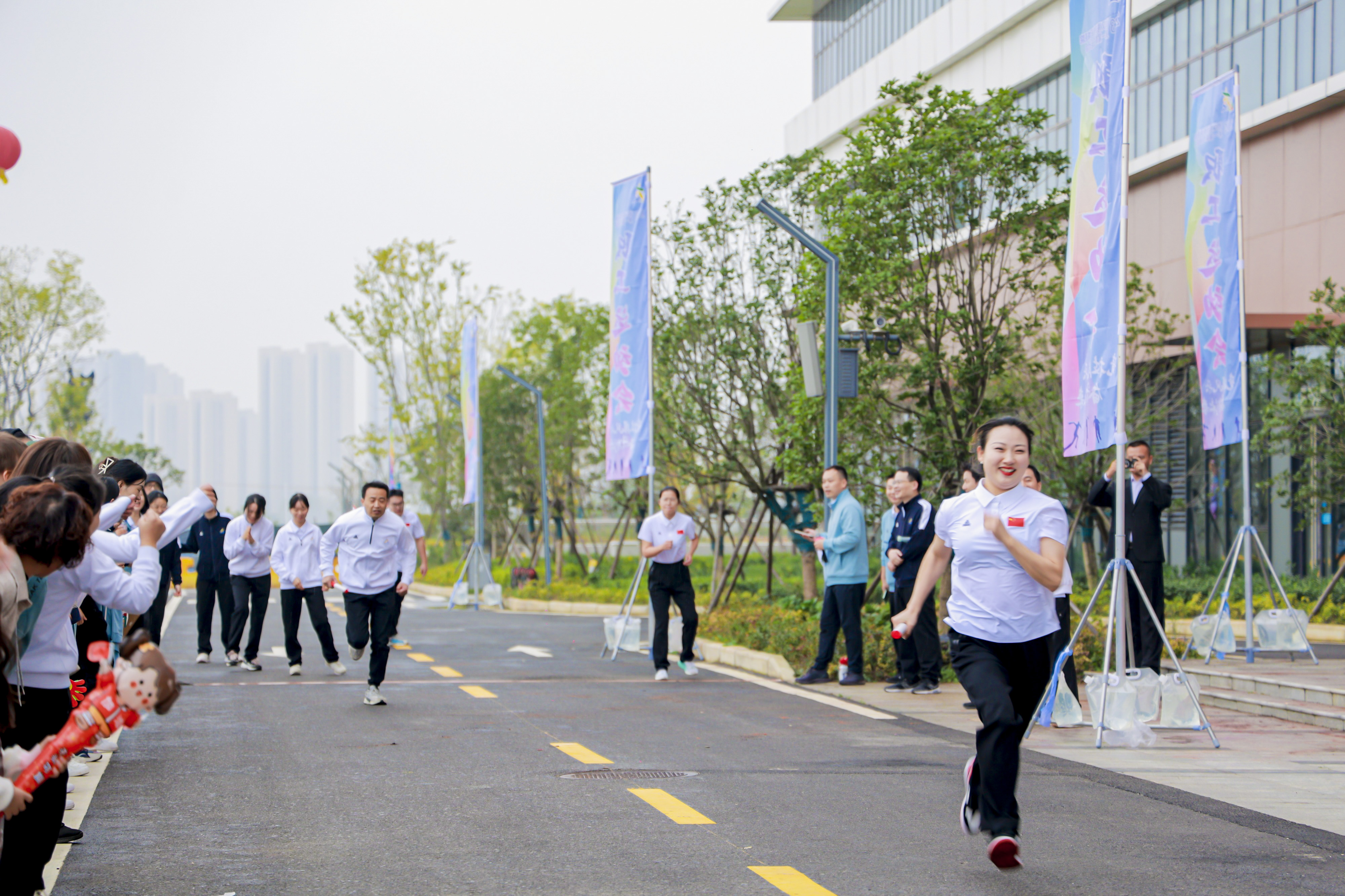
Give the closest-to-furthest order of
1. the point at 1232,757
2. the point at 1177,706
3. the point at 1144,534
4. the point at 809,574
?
1. the point at 1232,757
2. the point at 1177,706
3. the point at 1144,534
4. the point at 809,574

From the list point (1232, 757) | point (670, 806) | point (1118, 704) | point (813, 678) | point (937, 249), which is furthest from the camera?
point (937, 249)

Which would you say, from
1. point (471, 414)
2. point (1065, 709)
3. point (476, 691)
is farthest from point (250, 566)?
point (471, 414)

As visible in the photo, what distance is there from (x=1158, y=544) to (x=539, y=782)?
641 centimetres

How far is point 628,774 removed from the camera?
8.01m

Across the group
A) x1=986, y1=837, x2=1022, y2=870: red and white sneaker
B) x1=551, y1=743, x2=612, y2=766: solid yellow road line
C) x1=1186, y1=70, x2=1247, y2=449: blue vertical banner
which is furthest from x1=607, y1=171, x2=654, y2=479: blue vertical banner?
x1=986, y1=837, x2=1022, y2=870: red and white sneaker

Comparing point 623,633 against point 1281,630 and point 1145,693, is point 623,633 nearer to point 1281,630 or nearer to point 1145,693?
point 1281,630

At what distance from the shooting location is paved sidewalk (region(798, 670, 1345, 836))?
7422 mm

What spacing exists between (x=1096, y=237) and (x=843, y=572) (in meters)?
3.70

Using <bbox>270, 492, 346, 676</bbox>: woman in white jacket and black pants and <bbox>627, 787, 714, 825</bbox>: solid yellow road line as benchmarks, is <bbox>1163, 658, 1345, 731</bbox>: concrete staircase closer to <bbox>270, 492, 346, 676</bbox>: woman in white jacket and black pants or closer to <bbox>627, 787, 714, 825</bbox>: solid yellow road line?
<bbox>627, 787, 714, 825</bbox>: solid yellow road line

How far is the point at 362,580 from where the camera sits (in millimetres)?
11531

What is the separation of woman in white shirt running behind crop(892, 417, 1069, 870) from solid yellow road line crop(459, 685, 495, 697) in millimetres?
6461

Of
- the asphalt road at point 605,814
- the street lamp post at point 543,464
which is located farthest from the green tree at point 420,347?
the asphalt road at point 605,814

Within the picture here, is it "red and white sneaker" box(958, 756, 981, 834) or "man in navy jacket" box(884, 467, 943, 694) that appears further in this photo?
"man in navy jacket" box(884, 467, 943, 694)

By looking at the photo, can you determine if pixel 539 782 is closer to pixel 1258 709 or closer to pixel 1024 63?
pixel 1258 709
